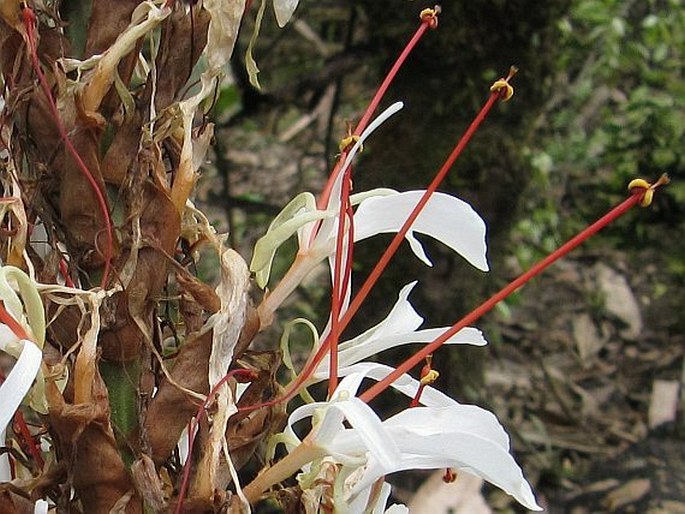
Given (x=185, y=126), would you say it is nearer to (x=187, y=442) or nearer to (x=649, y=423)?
(x=187, y=442)

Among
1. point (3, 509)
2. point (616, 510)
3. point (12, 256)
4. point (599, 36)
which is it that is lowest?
point (616, 510)

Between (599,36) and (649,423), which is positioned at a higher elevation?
(599,36)

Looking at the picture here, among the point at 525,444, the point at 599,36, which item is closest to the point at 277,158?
the point at 599,36

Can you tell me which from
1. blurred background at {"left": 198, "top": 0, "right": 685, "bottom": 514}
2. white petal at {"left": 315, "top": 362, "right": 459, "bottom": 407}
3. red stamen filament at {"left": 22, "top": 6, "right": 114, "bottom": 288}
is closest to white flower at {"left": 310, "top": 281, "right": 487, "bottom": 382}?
white petal at {"left": 315, "top": 362, "right": 459, "bottom": 407}

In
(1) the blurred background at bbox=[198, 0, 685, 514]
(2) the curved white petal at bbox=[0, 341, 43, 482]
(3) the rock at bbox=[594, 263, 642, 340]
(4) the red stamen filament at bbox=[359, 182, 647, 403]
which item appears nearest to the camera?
(2) the curved white petal at bbox=[0, 341, 43, 482]

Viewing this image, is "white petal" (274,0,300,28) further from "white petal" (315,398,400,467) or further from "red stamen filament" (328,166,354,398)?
"white petal" (315,398,400,467)

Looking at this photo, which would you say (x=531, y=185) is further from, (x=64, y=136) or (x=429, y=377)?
(x=64, y=136)
